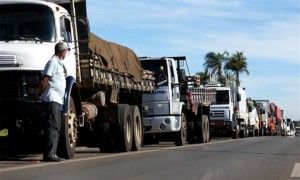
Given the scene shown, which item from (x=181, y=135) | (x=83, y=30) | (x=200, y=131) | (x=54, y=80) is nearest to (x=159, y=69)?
(x=181, y=135)

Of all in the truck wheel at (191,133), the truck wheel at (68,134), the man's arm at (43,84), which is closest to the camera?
the man's arm at (43,84)

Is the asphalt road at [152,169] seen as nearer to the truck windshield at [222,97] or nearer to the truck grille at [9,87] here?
the truck grille at [9,87]

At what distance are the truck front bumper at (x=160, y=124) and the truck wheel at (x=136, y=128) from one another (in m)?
1.97

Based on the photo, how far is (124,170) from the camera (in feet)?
28.6

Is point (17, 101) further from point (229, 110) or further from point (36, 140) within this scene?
point (229, 110)

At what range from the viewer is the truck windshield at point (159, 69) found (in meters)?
16.9

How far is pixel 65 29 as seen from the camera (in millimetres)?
10352

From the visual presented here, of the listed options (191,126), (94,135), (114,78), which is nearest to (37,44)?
(114,78)

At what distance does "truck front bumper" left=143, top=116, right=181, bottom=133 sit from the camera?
16578mm

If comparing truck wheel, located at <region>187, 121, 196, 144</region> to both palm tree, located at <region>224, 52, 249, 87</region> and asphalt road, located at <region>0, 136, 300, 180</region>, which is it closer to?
asphalt road, located at <region>0, 136, 300, 180</region>

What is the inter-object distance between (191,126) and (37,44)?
1173 cm

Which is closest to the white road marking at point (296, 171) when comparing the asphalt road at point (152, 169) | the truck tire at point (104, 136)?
the asphalt road at point (152, 169)

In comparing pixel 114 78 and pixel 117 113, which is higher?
pixel 114 78

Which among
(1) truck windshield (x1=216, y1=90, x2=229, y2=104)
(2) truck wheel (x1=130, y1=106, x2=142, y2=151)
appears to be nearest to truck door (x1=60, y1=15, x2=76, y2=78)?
(2) truck wheel (x1=130, y1=106, x2=142, y2=151)
